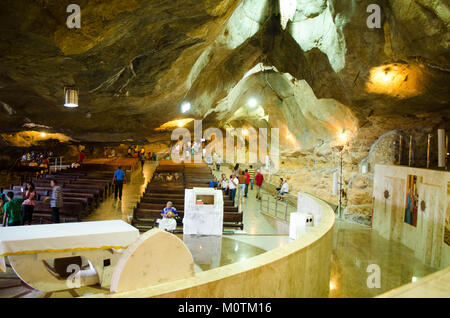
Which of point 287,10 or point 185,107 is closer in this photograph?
point 287,10

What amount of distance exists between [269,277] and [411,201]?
868 centimetres

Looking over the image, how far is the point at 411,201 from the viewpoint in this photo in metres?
10.2

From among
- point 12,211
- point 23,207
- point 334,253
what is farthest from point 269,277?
point 23,207

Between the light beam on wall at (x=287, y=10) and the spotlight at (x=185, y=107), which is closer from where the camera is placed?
the light beam on wall at (x=287, y=10)

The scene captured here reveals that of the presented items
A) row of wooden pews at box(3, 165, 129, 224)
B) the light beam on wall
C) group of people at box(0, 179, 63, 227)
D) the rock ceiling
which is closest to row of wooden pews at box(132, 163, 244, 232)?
row of wooden pews at box(3, 165, 129, 224)

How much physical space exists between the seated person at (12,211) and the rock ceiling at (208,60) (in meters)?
3.42

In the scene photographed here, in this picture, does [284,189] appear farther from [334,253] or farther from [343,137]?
[334,253]

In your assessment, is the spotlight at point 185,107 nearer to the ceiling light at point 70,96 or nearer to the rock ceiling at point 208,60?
the rock ceiling at point 208,60

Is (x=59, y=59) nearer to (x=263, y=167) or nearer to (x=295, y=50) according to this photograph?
(x=295, y=50)

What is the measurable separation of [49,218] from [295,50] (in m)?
14.1

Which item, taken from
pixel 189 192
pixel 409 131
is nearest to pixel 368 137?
pixel 409 131

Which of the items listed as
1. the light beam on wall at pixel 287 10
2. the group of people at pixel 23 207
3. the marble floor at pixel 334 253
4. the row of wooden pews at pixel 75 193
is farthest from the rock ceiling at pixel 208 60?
the marble floor at pixel 334 253

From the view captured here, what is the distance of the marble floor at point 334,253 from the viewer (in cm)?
603
